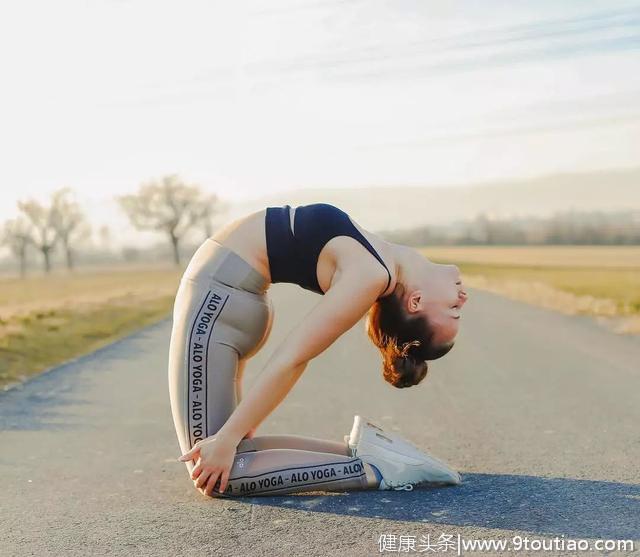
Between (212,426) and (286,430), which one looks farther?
(286,430)

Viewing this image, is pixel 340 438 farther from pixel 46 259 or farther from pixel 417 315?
pixel 46 259

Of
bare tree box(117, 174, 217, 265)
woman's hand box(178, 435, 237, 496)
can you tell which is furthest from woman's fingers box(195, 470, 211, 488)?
bare tree box(117, 174, 217, 265)

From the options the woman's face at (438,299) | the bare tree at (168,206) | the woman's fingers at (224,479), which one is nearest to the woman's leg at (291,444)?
the woman's fingers at (224,479)

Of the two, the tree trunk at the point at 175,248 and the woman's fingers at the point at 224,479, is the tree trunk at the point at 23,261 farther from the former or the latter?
the woman's fingers at the point at 224,479

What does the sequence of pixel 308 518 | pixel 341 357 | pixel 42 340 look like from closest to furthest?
pixel 308 518 < pixel 341 357 < pixel 42 340

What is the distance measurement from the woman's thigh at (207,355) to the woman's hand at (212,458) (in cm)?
19

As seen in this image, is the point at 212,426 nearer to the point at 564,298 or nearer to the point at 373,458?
the point at 373,458

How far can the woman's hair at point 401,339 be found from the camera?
407cm

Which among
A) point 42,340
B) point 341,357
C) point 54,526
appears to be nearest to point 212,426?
point 54,526

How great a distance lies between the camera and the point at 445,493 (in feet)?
13.3

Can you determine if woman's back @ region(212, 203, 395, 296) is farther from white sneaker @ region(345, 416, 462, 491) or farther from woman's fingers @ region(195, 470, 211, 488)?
woman's fingers @ region(195, 470, 211, 488)

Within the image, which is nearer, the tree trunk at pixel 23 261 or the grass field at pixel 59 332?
the grass field at pixel 59 332

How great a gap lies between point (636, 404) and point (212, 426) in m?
3.81

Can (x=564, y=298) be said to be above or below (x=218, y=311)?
below
